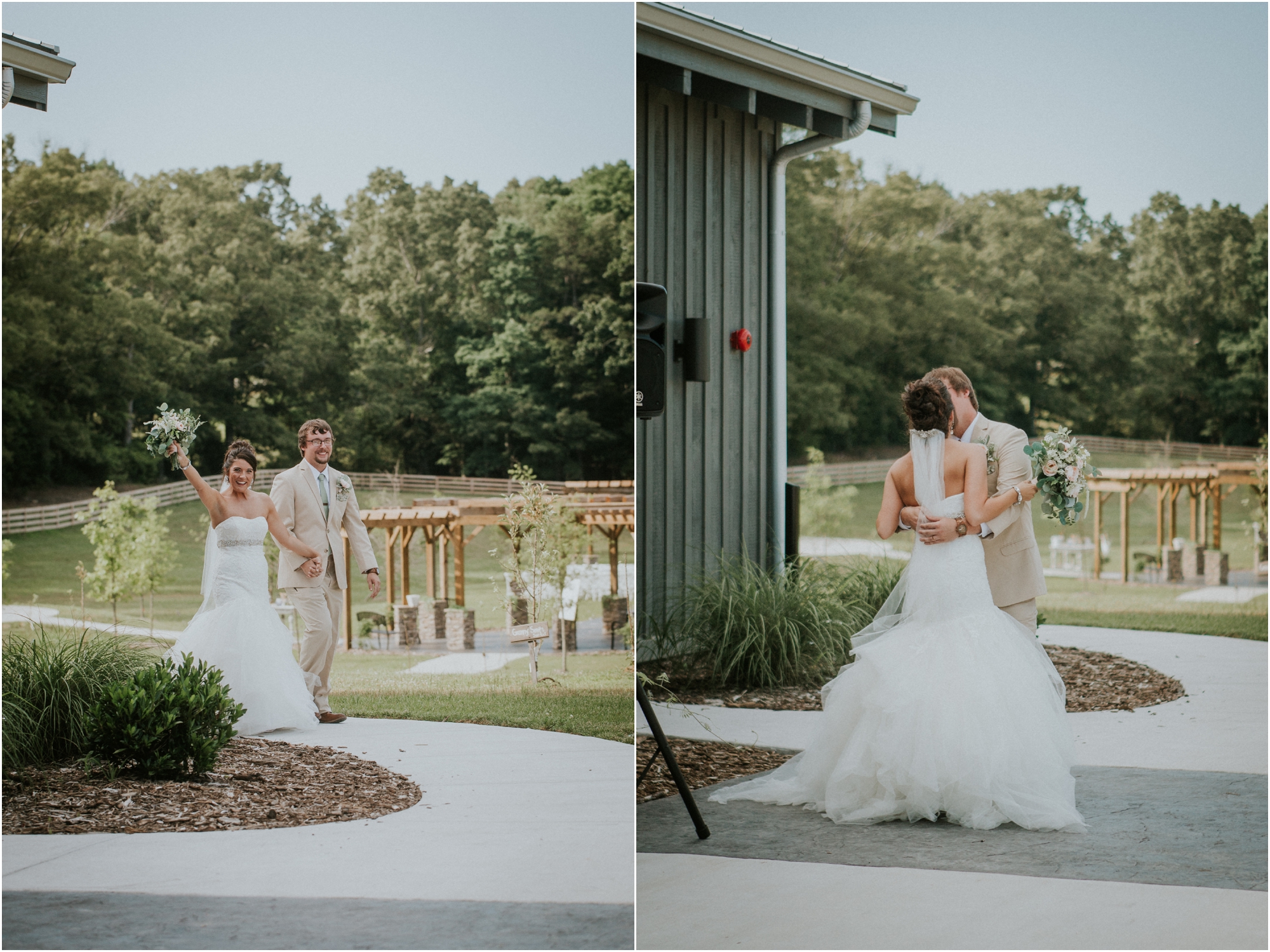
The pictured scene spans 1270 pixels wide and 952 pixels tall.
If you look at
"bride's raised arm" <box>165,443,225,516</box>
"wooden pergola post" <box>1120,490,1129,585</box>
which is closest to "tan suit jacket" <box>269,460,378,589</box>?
"bride's raised arm" <box>165,443,225,516</box>

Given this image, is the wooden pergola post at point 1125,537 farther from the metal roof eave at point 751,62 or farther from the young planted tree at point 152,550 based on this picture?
the young planted tree at point 152,550

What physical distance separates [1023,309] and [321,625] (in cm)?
1379

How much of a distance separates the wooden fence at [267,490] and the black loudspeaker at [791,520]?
3.97 metres

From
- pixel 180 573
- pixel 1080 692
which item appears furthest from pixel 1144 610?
pixel 180 573

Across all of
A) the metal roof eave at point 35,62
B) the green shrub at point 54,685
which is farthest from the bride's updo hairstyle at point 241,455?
the metal roof eave at point 35,62

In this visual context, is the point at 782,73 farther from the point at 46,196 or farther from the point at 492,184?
the point at 46,196

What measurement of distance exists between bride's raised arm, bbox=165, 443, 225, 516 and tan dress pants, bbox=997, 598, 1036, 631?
3.01 meters

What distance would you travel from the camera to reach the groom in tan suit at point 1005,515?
4.30 meters

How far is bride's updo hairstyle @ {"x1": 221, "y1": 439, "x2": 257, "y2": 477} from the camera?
10.6 ft

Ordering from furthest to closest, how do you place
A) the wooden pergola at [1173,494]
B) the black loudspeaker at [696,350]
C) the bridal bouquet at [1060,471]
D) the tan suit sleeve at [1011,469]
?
the wooden pergola at [1173,494], the black loudspeaker at [696,350], the tan suit sleeve at [1011,469], the bridal bouquet at [1060,471]

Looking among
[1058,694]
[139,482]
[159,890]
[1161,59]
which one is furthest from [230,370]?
[1161,59]

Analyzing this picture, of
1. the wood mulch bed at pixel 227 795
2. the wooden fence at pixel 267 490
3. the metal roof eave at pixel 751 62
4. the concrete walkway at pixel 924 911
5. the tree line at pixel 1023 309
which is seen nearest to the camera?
the concrete walkway at pixel 924 911

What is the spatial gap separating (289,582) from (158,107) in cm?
146

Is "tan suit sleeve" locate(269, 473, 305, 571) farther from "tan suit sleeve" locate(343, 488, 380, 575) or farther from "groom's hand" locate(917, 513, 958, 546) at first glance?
"groom's hand" locate(917, 513, 958, 546)
